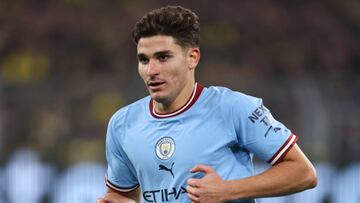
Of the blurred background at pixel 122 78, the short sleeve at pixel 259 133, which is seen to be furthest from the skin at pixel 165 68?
the blurred background at pixel 122 78

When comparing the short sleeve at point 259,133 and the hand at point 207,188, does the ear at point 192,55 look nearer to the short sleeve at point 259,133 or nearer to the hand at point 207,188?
the short sleeve at point 259,133

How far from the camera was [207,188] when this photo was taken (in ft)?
12.6

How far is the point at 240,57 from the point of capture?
35.0ft

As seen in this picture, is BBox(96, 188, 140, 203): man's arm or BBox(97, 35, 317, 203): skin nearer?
BBox(97, 35, 317, 203): skin

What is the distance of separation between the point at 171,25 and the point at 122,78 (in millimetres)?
5263

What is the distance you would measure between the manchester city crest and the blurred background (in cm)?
388

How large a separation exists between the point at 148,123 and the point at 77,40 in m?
7.28

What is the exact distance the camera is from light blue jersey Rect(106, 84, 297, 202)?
13.4 feet

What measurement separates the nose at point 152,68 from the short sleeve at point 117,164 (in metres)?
0.43

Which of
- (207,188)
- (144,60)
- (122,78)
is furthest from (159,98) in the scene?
(122,78)

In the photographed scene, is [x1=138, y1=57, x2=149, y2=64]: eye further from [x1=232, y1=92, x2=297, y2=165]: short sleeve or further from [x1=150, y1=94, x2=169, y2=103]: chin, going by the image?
[x1=232, y1=92, x2=297, y2=165]: short sleeve

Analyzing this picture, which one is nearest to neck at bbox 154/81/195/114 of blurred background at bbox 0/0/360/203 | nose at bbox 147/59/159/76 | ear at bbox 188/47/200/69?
ear at bbox 188/47/200/69

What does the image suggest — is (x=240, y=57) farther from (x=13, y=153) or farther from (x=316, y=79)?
(x=13, y=153)

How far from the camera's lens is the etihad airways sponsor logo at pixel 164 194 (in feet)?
13.5
